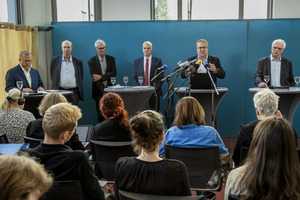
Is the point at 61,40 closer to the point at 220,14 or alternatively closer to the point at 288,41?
the point at 220,14

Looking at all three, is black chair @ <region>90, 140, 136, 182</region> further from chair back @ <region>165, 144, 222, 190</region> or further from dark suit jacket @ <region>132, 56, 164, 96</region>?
dark suit jacket @ <region>132, 56, 164, 96</region>

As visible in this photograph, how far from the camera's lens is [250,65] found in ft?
21.0

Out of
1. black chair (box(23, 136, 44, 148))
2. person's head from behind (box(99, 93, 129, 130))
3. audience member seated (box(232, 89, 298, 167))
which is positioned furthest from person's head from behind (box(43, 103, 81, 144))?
audience member seated (box(232, 89, 298, 167))

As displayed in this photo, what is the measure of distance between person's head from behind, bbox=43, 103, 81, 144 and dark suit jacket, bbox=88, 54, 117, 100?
413 centimetres

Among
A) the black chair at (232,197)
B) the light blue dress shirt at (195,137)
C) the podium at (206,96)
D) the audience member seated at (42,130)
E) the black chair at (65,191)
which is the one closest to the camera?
the black chair at (232,197)

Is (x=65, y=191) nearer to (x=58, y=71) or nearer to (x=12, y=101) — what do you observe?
(x=12, y=101)

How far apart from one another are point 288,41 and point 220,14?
6.74 feet

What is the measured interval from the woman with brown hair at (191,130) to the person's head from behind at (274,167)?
115cm

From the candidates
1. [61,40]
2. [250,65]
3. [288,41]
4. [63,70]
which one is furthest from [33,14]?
[288,41]

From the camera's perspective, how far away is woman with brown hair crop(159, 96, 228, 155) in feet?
8.55

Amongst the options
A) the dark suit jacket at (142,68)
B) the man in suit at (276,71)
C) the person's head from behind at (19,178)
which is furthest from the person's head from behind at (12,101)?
the man in suit at (276,71)

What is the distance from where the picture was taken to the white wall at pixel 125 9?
306 inches

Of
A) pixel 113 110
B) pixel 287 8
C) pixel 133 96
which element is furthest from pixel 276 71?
pixel 113 110

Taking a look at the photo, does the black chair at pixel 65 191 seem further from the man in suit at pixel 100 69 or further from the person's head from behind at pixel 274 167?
the man in suit at pixel 100 69
